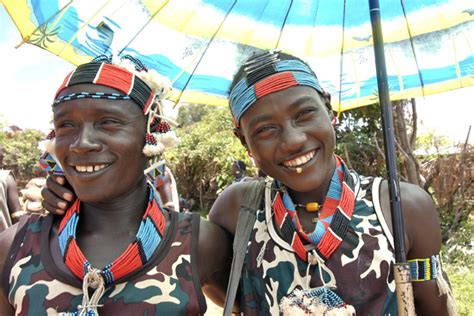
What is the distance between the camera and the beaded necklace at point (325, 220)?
1.64 m

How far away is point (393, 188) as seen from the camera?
1564mm

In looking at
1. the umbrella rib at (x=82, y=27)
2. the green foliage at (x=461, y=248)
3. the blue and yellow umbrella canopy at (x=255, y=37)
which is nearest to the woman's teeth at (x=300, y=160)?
the blue and yellow umbrella canopy at (x=255, y=37)

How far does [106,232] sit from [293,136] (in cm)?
81

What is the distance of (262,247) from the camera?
175 centimetres

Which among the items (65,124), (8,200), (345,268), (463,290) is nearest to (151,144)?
(65,124)

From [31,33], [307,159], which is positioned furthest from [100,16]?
[307,159]

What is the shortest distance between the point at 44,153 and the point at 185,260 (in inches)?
28.8

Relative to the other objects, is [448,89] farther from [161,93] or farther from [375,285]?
[161,93]

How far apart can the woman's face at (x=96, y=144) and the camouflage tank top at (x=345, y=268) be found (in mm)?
601

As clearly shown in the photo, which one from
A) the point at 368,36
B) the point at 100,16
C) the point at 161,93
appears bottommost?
the point at 161,93

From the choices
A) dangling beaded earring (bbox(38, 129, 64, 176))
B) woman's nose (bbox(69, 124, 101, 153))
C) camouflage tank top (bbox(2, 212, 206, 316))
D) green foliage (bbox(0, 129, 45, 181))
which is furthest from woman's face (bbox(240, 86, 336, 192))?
green foliage (bbox(0, 129, 45, 181))

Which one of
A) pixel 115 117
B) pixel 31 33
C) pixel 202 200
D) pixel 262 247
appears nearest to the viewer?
pixel 115 117

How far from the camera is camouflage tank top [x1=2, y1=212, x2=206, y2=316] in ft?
4.89

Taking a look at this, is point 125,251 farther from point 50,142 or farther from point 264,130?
point 264,130
